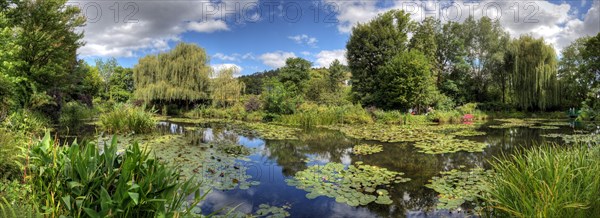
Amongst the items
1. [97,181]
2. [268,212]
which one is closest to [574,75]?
[268,212]

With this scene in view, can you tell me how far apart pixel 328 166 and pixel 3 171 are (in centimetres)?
498

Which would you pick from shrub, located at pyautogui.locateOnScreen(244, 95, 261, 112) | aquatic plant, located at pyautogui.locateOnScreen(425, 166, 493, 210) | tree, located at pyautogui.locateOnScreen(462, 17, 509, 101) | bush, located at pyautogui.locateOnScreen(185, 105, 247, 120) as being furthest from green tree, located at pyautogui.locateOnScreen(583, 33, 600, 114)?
bush, located at pyautogui.locateOnScreen(185, 105, 247, 120)

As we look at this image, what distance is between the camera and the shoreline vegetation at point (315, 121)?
2.53 m

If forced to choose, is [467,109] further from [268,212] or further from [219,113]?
[268,212]

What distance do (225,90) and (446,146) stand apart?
58.3 feet

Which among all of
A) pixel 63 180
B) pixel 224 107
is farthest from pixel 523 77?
pixel 63 180

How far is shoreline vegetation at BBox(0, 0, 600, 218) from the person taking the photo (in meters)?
2.53

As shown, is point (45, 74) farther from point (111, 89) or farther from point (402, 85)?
point (111, 89)

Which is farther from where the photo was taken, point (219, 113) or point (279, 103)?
point (219, 113)

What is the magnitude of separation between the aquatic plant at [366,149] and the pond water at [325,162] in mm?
173

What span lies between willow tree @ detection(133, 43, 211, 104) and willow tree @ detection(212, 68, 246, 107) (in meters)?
0.71

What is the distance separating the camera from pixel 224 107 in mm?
22531

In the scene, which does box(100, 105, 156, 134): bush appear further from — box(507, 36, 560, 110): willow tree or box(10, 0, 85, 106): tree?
box(507, 36, 560, 110): willow tree

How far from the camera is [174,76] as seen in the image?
21.8 m
